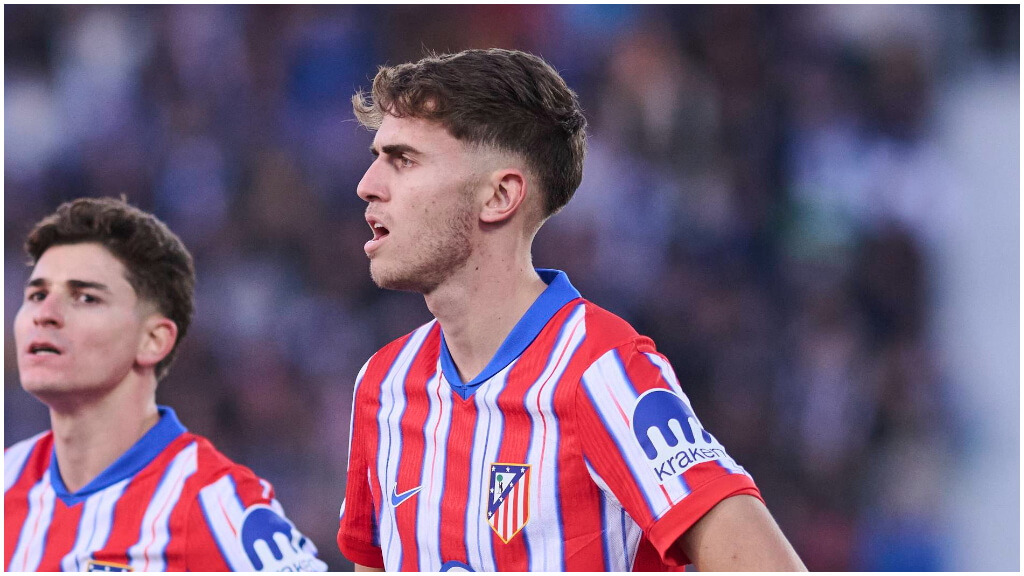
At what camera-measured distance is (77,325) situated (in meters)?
3.48

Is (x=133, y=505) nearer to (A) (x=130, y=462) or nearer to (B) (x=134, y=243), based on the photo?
(A) (x=130, y=462)

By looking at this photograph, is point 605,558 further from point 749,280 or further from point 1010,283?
point 1010,283

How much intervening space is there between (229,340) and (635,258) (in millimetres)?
2676

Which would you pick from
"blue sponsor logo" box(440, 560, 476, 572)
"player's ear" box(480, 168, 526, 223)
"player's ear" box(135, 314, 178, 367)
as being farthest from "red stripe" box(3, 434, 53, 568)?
"player's ear" box(480, 168, 526, 223)

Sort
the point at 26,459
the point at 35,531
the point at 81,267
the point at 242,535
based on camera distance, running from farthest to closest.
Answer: the point at 26,459 < the point at 81,267 < the point at 35,531 < the point at 242,535

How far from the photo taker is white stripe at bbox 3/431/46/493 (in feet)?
12.1

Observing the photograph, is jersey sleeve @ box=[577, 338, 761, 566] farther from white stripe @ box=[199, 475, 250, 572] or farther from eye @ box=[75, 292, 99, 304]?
eye @ box=[75, 292, 99, 304]

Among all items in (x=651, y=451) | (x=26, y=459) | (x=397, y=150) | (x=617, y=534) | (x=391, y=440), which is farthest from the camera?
(x=26, y=459)

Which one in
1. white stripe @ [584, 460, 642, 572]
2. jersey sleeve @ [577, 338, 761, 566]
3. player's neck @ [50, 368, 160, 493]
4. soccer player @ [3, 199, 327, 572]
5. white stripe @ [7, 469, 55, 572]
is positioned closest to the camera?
jersey sleeve @ [577, 338, 761, 566]

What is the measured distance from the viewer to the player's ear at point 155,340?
364 centimetres

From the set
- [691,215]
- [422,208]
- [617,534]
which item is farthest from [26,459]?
[691,215]

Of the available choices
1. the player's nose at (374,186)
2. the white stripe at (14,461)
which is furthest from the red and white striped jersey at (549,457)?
the white stripe at (14,461)

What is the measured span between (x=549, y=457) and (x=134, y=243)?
6.66ft

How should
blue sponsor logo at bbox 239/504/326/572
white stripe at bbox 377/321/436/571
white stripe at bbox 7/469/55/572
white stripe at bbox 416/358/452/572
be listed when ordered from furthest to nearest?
white stripe at bbox 7/469/55/572, blue sponsor logo at bbox 239/504/326/572, white stripe at bbox 377/321/436/571, white stripe at bbox 416/358/452/572
